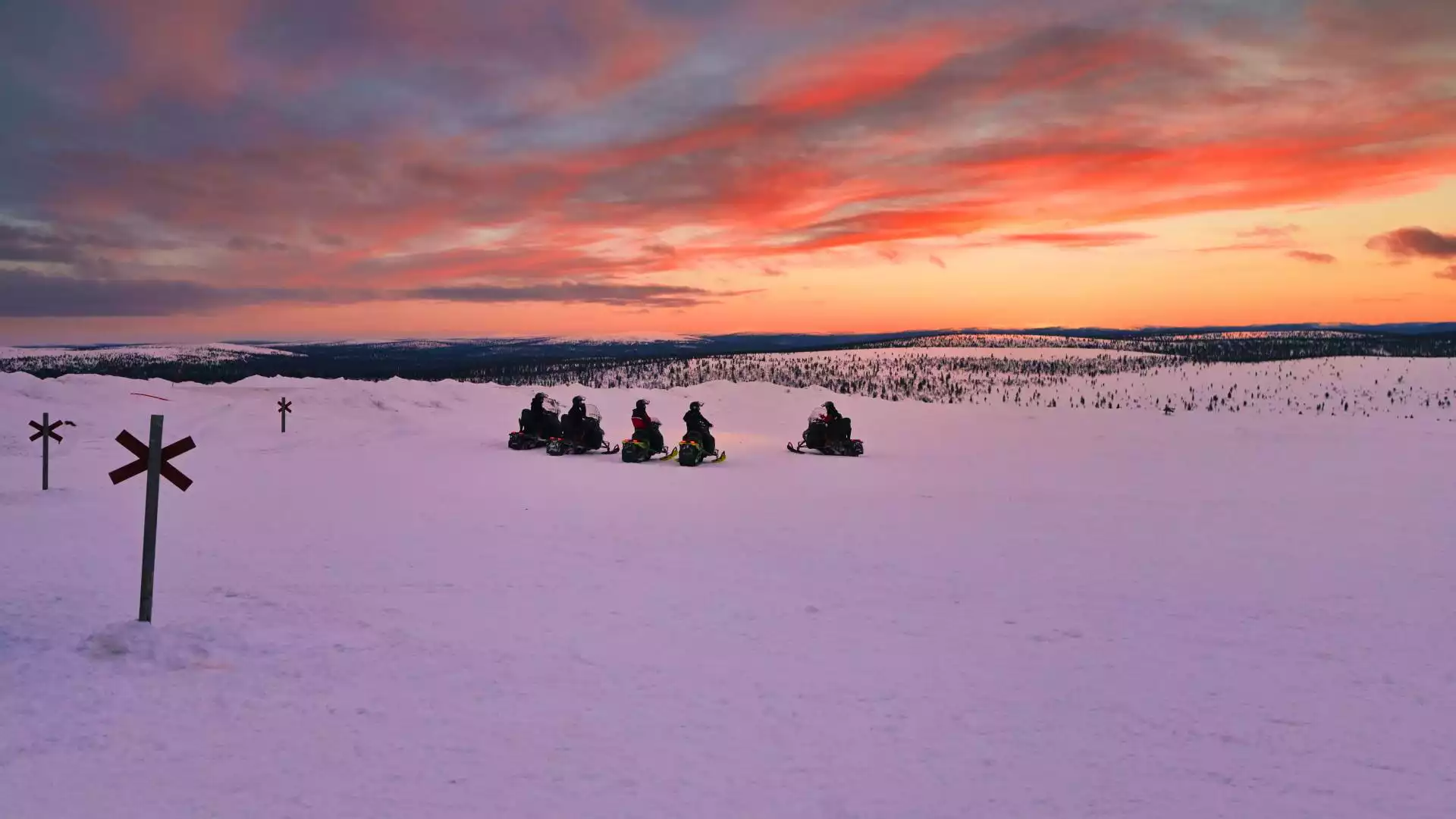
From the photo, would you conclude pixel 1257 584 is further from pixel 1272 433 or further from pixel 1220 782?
pixel 1272 433

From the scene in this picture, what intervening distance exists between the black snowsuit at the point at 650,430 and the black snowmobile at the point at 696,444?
2.82ft

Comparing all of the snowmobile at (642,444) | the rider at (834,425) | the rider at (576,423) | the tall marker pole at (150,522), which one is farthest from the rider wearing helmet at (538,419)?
the tall marker pole at (150,522)

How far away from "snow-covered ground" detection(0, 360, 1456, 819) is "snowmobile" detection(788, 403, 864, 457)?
7.21 meters

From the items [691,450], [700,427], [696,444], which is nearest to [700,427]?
[700,427]

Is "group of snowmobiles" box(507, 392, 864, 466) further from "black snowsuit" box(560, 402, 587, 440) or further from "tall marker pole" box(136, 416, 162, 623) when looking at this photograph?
"tall marker pole" box(136, 416, 162, 623)

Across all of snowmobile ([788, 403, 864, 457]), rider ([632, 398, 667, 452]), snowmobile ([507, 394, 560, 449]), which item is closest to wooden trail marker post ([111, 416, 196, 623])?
rider ([632, 398, 667, 452])

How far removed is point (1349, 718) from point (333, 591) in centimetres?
907

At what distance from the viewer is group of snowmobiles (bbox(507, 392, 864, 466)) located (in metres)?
20.7

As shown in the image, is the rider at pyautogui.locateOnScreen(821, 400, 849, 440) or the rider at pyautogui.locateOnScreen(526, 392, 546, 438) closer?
the rider at pyautogui.locateOnScreen(821, 400, 849, 440)

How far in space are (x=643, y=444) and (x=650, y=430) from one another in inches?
17.3

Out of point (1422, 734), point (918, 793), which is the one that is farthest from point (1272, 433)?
point (918, 793)

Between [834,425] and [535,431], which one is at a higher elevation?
[834,425]

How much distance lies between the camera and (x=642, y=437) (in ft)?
69.4

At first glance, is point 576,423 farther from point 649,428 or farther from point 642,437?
point 649,428
